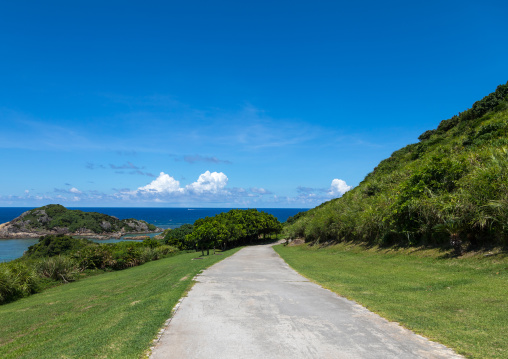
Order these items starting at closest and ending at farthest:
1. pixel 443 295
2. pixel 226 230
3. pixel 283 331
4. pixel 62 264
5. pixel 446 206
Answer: pixel 283 331
pixel 443 295
pixel 446 206
pixel 62 264
pixel 226 230

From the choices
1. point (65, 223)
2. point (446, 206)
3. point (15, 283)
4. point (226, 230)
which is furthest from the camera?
point (65, 223)

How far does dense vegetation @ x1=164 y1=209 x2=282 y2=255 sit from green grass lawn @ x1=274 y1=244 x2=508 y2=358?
28.5 metres

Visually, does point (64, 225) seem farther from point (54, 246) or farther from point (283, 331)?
point (283, 331)

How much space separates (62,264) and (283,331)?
32607mm

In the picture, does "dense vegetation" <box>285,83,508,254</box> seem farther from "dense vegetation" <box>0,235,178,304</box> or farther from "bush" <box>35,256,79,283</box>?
"bush" <box>35,256,79,283</box>

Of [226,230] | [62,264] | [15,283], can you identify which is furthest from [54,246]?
[15,283]

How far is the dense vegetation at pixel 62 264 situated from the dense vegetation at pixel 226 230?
6273 mm

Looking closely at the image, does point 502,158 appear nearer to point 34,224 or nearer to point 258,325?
point 258,325

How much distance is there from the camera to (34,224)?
122062 mm

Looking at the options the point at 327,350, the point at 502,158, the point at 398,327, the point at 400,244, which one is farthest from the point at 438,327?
the point at 400,244

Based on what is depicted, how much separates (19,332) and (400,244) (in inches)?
893

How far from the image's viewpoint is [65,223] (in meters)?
126

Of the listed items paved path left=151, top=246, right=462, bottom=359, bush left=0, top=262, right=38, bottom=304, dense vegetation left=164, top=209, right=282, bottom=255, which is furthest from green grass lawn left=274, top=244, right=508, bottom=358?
dense vegetation left=164, top=209, right=282, bottom=255

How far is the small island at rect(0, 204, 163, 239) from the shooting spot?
378 ft
